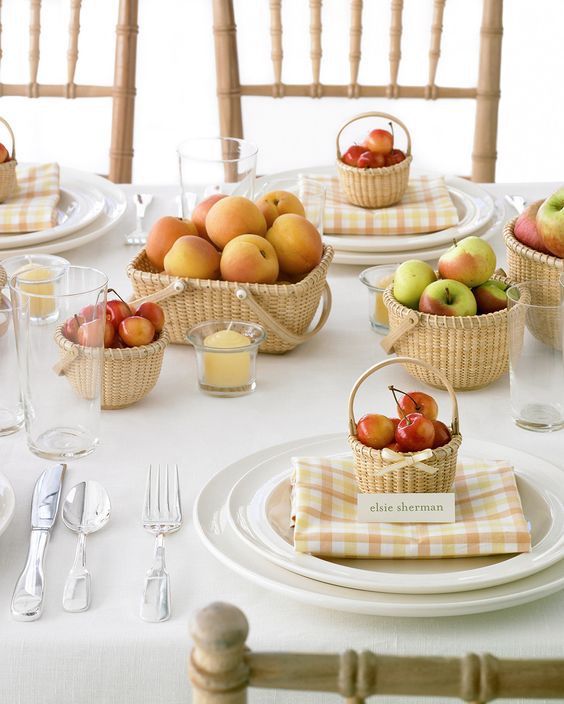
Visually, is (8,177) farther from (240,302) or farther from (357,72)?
(357,72)

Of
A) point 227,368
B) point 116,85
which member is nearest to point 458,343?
point 227,368

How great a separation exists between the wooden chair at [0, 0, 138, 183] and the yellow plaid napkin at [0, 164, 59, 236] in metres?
0.57

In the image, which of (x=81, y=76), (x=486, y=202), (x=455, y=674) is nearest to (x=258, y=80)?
(x=81, y=76)

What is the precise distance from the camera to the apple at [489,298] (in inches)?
52.7

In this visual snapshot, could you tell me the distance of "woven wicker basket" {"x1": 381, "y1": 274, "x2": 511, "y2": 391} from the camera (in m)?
1.30

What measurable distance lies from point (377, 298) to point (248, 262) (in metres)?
0.20

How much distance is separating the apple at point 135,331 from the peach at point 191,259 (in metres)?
0.16

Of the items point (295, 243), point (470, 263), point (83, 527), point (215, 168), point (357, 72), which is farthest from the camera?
point (357, 72)

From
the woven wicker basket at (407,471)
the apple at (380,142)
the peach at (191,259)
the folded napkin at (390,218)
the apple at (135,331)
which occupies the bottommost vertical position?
the woven wicker basket at (407,471)

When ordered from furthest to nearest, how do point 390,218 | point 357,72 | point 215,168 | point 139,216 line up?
point 357,72
point 139,216
point 390,218
point 215,168

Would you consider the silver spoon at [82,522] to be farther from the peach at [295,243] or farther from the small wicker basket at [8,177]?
the small wicker basket at [8,177]

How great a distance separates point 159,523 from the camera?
1002 mm

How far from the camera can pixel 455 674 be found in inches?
22.8

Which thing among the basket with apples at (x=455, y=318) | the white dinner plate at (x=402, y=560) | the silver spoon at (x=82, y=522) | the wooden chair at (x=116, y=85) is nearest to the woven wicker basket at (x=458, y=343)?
the basket with apples at (x=455, y=318)
